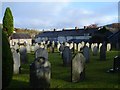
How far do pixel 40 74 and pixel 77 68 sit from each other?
2.63 m

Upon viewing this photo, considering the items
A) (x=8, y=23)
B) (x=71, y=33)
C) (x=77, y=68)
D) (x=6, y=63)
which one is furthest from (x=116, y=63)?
(x=71, y=33)

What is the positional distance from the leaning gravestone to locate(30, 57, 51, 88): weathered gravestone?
206 cm

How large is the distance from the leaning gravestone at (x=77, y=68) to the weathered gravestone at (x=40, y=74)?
206 centimetres

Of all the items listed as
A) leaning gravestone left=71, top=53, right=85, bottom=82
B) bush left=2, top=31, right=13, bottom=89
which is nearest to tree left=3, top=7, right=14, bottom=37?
leaning gravestone left=71, top=53, right=85, bottom=82

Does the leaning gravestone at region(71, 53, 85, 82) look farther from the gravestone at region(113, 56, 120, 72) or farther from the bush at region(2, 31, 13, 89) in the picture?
the bush at region(2, 31, 13, 89)

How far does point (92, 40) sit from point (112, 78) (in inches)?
1677

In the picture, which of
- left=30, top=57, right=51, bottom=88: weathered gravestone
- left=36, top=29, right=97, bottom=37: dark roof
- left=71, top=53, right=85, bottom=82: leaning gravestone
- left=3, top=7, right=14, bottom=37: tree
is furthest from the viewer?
left=36, top=29, right=97, bottom=37: dark roof

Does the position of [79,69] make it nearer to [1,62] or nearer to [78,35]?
[1,62]

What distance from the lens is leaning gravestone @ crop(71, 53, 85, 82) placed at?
1424cm

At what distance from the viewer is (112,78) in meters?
15.0

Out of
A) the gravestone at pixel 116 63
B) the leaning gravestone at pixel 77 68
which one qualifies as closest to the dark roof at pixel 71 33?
the gravestone at pixel 116 63

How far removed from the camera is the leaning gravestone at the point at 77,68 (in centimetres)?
1424

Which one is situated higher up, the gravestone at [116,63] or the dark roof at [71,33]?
the dark roof at [71,33]

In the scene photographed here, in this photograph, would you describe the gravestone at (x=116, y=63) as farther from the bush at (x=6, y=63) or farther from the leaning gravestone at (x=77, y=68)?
the bush at (x=6, y=63)
